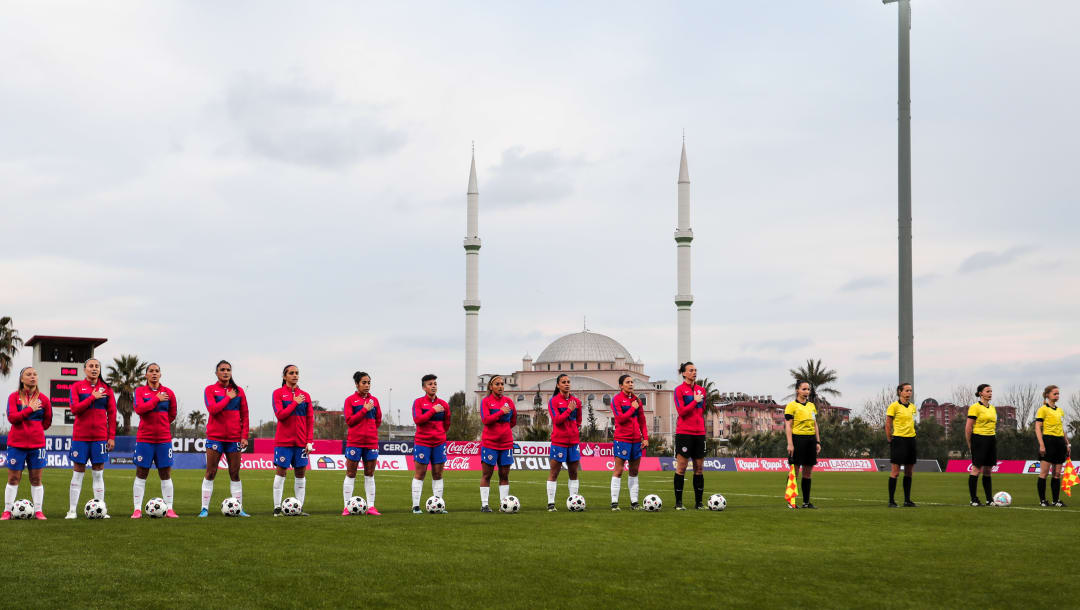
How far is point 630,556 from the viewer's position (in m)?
9.76

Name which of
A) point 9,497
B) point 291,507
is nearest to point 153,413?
point 9,497

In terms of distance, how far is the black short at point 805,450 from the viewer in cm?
1641

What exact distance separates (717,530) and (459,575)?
4.54 m

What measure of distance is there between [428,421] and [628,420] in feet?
10.4

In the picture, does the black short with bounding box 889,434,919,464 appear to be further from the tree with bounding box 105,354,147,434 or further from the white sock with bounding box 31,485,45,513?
the tree with bounding box 105,354,147,434

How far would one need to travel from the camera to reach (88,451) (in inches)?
555

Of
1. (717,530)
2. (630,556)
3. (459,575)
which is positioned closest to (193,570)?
(459,575)

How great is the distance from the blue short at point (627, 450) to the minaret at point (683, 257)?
295ft

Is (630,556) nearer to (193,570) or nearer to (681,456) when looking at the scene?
(193,570)

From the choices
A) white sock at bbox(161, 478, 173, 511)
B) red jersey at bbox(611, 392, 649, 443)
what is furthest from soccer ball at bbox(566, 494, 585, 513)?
white sock at bbox(161, 478, 173, 511)

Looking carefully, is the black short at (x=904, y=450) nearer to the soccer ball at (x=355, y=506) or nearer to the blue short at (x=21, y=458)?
the soccer ball at (x=355, y=506)

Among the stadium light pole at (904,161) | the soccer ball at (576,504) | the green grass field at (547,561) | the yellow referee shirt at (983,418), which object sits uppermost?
the stadium light pole at (904,161)

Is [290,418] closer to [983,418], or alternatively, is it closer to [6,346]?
[983,418]

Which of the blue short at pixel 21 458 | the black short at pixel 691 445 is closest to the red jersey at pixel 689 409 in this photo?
the black short at pixel 691 445
